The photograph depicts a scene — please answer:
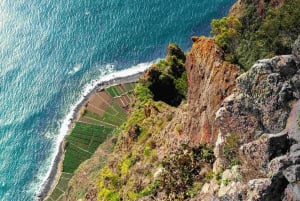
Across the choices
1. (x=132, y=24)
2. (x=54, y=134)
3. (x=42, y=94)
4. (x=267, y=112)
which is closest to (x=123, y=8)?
(x=132, y=24)

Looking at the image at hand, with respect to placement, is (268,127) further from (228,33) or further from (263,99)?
(228,33)

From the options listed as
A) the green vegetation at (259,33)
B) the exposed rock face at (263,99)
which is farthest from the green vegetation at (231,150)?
the green vegetation at (259,33)

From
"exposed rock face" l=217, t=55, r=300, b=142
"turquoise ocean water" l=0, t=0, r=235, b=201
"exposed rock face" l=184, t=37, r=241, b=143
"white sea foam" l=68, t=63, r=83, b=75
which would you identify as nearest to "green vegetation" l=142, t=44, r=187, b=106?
"turquoise ocean water" l=0, t=0, r=235, b=201

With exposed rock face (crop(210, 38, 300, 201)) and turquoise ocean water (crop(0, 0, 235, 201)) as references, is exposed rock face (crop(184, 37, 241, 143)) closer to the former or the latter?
exposed rock face (crop(210, 38, 300, 201))

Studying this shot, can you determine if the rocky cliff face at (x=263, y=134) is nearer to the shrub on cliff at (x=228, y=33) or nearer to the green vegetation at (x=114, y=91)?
the shrub on cliff at (x=228, y=33)

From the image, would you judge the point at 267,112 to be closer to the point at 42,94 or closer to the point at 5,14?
the point at 42,94
